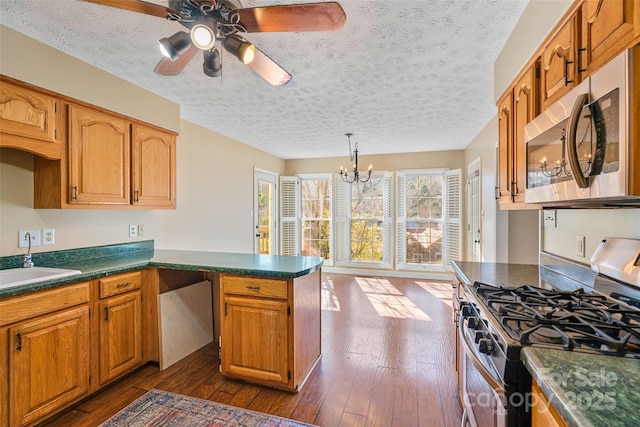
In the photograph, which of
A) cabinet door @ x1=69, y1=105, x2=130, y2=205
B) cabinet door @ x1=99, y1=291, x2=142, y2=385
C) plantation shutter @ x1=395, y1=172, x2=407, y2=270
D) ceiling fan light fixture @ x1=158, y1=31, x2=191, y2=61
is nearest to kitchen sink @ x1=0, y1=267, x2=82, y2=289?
cabinet door @ x1=99, y1=291, x2=142, y2=385

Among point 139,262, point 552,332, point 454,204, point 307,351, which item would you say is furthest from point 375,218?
point 552,332

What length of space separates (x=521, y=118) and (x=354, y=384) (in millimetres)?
2189

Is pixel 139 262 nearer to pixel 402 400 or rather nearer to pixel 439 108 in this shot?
pixel 402 400

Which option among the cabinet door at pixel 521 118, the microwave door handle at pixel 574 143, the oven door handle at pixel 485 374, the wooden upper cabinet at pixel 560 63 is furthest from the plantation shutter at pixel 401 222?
the microwave door handle at pixel 574 143

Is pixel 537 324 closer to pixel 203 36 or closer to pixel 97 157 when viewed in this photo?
pixel 203 36

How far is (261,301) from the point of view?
7.07 ft

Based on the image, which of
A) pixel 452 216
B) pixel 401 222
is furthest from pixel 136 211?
pixel 452 216

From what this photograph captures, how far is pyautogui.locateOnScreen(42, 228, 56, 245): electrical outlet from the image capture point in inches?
88.4

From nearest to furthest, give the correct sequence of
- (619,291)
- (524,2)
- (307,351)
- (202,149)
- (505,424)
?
(505,424) < (619,291) < (524,2) < (307,351) < (202,149)

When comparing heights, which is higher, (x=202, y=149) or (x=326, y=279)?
(x=202, y=149)

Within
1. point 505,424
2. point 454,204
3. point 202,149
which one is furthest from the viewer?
point 454,204

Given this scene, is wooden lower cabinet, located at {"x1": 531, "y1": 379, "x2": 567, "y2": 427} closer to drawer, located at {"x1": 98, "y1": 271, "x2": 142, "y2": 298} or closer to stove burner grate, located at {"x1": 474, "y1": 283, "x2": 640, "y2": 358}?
stove burner grate, located at {"x1": 474, "y1": 283, "x2": 640, "y2": 358}

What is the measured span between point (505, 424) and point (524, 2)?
2.06 meters

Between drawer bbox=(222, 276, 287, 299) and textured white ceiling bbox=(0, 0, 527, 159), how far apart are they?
1.68 metres
